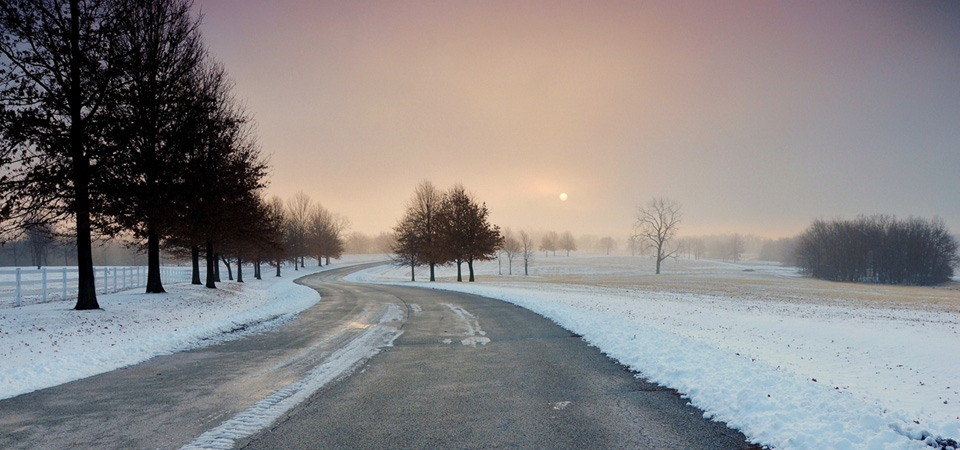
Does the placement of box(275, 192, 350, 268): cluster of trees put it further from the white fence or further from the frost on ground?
the frost on ground

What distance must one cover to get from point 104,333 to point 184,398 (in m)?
7.36

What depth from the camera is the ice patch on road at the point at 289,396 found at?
4.77m

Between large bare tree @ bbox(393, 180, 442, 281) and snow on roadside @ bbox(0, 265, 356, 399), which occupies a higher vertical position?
large bare tree @ bbox(393, 180, 442, 281)

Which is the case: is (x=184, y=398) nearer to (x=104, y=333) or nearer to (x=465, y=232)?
(x=104, y=333)

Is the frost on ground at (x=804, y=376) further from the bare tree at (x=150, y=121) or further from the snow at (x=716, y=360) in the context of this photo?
the bare tree at (x=150, y=121)

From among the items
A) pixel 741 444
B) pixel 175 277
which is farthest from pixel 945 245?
pixel 175 277

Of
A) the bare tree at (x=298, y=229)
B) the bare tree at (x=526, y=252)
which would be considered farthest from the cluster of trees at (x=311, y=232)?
the bare tree at (x=526, y=252)

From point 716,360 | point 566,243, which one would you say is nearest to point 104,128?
point 716,360

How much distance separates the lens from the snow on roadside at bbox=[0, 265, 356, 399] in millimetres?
8141

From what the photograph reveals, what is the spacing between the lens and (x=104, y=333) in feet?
37.5

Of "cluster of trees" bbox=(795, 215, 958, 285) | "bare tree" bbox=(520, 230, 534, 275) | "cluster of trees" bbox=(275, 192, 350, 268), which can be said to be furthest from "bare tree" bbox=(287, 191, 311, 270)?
"cluster of trees" bbox=(795, 215, 958, 285)

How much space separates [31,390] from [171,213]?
10.9 metres

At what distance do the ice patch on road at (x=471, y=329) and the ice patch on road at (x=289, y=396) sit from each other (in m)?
1.91

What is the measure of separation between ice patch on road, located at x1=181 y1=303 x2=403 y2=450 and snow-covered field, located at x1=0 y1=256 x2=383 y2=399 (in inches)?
160
